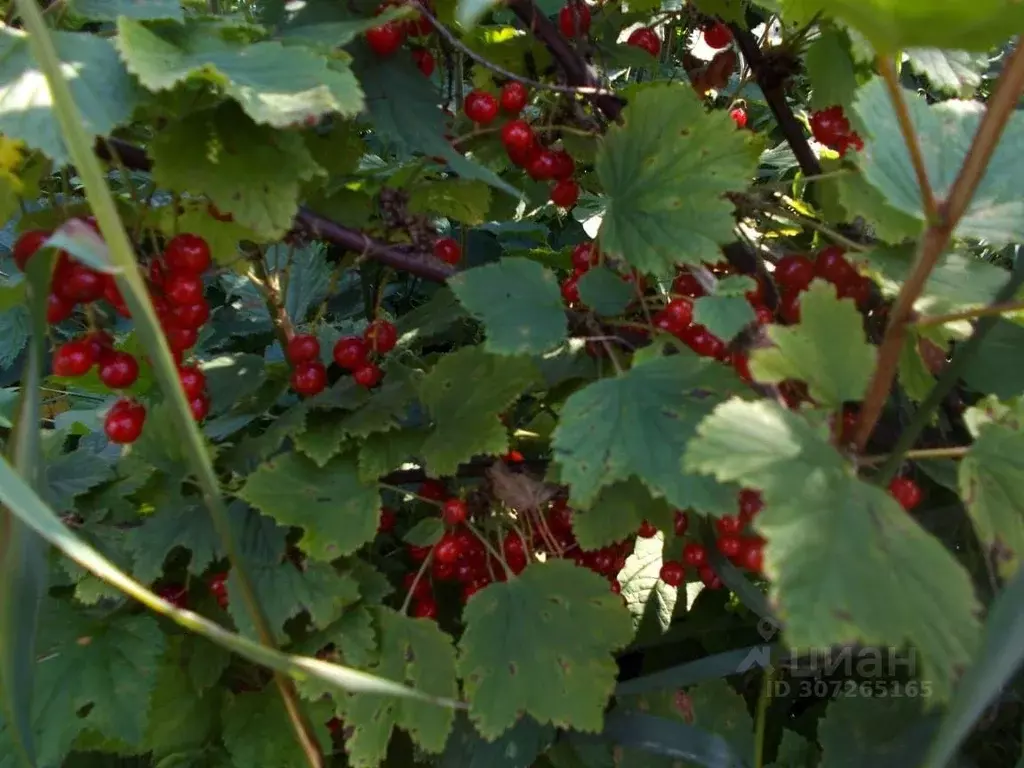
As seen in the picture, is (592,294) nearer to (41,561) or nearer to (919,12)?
(919,12)

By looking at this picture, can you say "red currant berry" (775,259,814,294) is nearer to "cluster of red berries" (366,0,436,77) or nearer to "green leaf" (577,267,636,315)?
"green leaf" (577,267,636,315)

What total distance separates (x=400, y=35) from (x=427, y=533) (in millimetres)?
434

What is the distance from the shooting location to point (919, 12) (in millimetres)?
378

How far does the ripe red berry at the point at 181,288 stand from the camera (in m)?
0.64

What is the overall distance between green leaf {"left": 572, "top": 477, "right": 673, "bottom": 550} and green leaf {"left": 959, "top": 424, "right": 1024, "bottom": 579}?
247 mm

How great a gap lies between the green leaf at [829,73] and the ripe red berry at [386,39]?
0.37 m

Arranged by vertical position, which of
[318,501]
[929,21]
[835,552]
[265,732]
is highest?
[929,21]

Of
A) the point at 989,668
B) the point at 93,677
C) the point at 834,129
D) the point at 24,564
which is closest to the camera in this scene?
the point at 989,668

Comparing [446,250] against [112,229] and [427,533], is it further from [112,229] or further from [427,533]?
[112,229]

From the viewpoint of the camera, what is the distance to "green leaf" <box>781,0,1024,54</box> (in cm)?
37

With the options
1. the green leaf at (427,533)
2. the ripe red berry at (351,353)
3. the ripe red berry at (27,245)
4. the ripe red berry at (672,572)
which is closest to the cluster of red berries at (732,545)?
the ripe red berry at (672,572)

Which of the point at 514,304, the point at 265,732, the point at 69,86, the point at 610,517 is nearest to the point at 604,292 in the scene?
the point at 514,304

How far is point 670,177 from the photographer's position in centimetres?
64

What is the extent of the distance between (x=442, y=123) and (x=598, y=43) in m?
0.26
